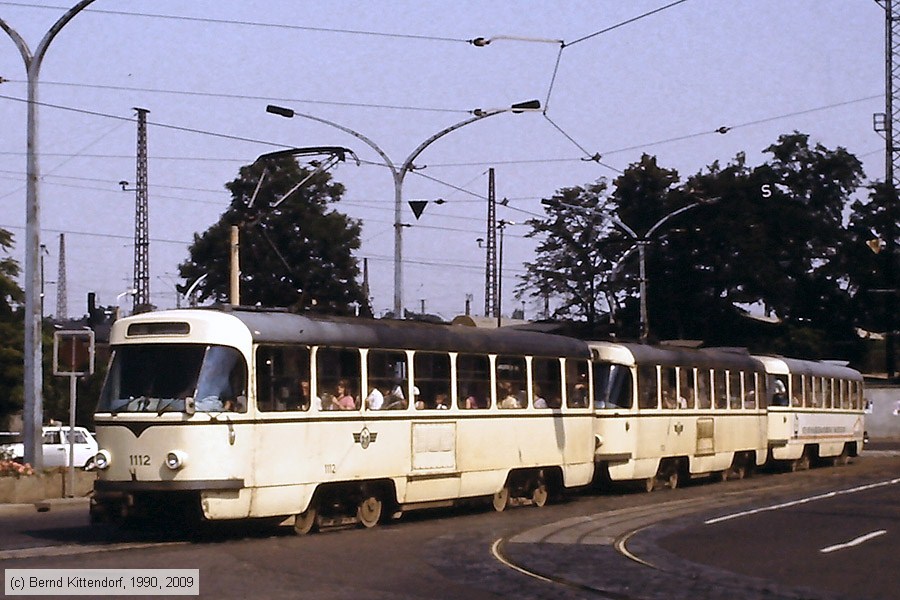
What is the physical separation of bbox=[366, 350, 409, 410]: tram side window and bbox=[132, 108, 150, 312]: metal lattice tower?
3697 cm

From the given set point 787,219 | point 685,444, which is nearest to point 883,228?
point 787,219

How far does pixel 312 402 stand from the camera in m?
Answer: 18.2

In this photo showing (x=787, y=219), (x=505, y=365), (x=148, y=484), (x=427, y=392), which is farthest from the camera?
(x=787, y=219)

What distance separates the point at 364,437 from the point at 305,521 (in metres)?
1.40

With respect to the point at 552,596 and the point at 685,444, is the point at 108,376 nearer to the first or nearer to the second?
the point at 552,596

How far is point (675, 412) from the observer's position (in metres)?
29.3

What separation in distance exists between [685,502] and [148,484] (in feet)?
36.0

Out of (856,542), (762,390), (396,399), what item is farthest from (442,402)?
(762,390)

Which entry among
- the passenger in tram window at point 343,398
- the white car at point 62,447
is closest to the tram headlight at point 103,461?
the passenger in tram window at point 343,398

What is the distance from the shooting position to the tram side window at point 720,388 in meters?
31.7

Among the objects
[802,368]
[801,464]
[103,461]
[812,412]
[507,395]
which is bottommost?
[801,464]

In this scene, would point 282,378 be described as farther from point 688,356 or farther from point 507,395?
point 688,356

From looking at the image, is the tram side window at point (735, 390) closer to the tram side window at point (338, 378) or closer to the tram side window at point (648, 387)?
the tram side window at point (648, 387)

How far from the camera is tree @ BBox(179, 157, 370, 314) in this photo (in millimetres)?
69125
